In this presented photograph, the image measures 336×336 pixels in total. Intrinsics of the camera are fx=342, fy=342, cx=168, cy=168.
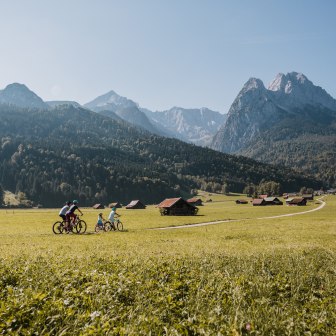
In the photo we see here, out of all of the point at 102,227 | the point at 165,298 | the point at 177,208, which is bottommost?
the point at 177,208

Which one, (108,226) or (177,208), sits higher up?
(108,226)

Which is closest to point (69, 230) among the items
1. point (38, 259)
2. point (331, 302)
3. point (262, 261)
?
point (38, 259)

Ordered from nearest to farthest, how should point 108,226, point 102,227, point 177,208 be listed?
point 102,227 → point 108,226 → point 177,208

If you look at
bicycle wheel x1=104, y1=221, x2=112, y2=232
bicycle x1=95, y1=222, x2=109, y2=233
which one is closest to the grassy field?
bicycle x1=95, y1=222, x2=109, y2=233

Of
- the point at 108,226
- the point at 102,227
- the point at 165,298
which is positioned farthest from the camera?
the point at 108,226

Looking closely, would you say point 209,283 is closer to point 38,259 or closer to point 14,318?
point 14,318

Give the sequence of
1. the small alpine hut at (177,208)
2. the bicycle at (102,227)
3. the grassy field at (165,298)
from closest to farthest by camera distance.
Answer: the grassy field at (165,298), the bicycle at (102,227), the small alpine hut at (177,208)

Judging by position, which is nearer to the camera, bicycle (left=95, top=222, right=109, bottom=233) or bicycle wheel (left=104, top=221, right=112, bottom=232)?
bicycle (left=95, top=222, right=109, bottom=233)

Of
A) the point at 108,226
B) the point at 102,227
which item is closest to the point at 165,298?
the point at 102,227

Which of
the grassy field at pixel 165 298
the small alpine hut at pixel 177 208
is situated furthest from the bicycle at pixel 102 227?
the small alpine hut at pixel 177 208

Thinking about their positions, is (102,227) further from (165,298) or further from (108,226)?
(165,298)

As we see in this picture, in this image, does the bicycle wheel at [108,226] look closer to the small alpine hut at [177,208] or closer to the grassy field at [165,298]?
the grassy field at [165,298]

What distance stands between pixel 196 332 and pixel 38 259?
28.7 ft

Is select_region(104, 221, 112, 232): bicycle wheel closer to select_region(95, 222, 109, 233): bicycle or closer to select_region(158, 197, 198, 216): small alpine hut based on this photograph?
select_region(95, 222, 109, 233): bicycle
